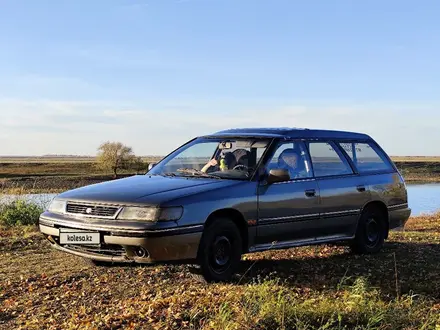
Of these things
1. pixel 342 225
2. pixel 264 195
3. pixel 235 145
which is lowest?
pixel 342 225

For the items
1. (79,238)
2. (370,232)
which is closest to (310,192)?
(370,232)

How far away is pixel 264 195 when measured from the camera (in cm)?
639

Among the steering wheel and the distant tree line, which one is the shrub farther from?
the distant tree line

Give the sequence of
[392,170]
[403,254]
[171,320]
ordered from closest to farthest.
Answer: [171,320] < [403,254] < [392,170]

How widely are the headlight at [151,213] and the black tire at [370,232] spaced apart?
11.0 ft

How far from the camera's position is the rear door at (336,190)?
7238 millimetres

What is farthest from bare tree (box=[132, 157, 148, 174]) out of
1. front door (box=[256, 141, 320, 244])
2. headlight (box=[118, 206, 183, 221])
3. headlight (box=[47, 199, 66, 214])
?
headlight (box=[118, 206, 183, 221])

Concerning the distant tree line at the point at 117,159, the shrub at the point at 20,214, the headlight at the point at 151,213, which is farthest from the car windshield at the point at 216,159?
the distant tree line at the point at 117,159

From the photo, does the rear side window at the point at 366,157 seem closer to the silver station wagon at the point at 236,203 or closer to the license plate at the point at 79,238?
the silver station wagon at the point at 236,203

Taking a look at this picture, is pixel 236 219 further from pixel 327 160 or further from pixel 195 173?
pixel 327 160

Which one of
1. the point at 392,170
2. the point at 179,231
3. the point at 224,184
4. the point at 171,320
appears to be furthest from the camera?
the point at 392,170

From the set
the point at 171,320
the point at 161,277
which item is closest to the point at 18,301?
the point at 161,277

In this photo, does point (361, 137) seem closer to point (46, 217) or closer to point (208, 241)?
point (208, 241)

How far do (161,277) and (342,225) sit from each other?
2.63 m
